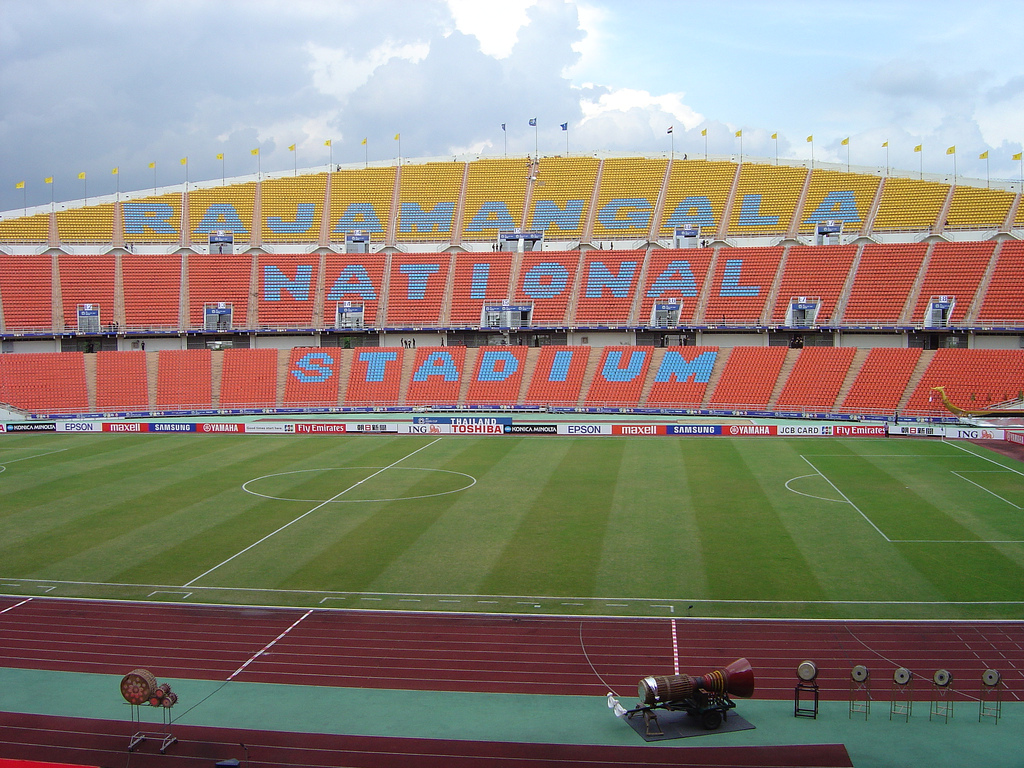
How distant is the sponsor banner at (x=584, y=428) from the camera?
43594 millimetres

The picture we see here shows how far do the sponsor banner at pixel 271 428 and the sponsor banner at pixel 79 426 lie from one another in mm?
8610

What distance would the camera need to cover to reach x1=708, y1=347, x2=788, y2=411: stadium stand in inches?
2004

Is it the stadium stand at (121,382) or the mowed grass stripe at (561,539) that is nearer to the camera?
the mowed grass stripe at (561,539)

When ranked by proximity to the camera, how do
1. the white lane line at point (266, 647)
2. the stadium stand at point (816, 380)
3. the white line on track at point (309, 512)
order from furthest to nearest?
1. the stadium stand at point (816, 380)
2. the white line on track at point (309, 512)
3. the white lane line at point (266, 647)

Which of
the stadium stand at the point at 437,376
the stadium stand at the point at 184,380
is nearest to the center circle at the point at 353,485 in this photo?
the stadium stand at the point at 437,376

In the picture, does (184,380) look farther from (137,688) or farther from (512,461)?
(137,688)

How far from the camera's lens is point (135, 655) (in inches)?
655

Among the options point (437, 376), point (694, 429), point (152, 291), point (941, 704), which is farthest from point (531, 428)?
point (152, 291)

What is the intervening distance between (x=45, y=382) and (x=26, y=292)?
9985 millimetres

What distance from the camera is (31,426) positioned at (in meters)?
47.1

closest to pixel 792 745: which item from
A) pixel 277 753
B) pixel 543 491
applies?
pixel 277 753

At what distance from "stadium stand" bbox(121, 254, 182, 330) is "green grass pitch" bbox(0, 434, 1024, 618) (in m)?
21.6

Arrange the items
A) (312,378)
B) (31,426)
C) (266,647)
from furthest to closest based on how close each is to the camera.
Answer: (312,378) < (31,426) < (266,647)

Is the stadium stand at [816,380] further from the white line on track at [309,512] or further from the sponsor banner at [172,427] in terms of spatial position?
the sponsor banner at [172,427]
